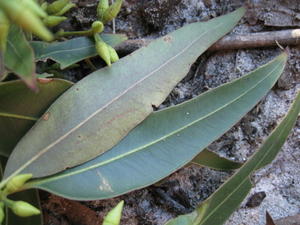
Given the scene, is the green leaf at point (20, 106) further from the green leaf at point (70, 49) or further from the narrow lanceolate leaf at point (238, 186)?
the narrow lanceolate leaf at point (238, 186)

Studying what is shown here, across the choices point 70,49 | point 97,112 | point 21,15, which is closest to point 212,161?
point 97,112

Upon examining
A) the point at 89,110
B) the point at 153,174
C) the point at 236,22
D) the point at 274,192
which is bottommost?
the point at 274,192

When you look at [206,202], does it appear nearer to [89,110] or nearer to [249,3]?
[89,110]

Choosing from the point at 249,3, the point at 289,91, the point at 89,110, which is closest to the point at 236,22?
the point at 249,3

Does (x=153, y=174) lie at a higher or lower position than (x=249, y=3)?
lower

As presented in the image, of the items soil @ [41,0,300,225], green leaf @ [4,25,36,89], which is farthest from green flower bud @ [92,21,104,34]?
green leaf @ [4,25,36,89]

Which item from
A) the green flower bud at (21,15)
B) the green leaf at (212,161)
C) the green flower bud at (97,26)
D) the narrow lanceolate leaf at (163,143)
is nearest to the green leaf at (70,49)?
the green flower bud at (97,26)
